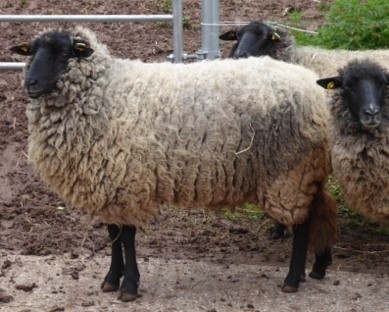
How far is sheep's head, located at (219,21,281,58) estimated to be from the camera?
24.8 feet

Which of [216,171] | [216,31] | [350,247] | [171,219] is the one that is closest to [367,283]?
[350,247]

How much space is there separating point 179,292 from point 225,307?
408 millimetres

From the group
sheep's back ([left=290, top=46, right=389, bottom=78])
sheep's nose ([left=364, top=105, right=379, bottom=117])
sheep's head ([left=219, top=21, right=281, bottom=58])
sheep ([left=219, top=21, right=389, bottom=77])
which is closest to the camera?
sheep's nose ([left=364, top=105, right=379, bottom=117])

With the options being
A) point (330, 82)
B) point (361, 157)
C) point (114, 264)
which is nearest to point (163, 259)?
point (114, 264)

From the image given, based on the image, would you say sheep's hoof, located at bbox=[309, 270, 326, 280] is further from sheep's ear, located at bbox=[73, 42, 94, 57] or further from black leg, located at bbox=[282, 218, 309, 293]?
sheep's ear, located at bbox=[73, 42, 94, 57]

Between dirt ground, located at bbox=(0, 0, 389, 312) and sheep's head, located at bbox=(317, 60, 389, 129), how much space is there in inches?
49.5

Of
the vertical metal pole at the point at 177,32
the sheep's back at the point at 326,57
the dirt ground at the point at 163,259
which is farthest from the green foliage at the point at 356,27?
the dirt ground at the point at 163,259

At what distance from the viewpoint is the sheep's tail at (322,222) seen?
617cm

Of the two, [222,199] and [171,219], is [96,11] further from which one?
[222,199]

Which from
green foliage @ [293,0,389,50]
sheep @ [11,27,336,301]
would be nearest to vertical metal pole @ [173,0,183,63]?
green foliage @ [293,0,389,50]

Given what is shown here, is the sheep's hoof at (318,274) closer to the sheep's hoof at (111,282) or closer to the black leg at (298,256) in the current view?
the black leg at (298,256)

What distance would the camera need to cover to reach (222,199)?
5984 millimetres

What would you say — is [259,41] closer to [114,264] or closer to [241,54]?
[241,54]

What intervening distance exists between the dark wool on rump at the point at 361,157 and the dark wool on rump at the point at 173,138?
0.51ft
